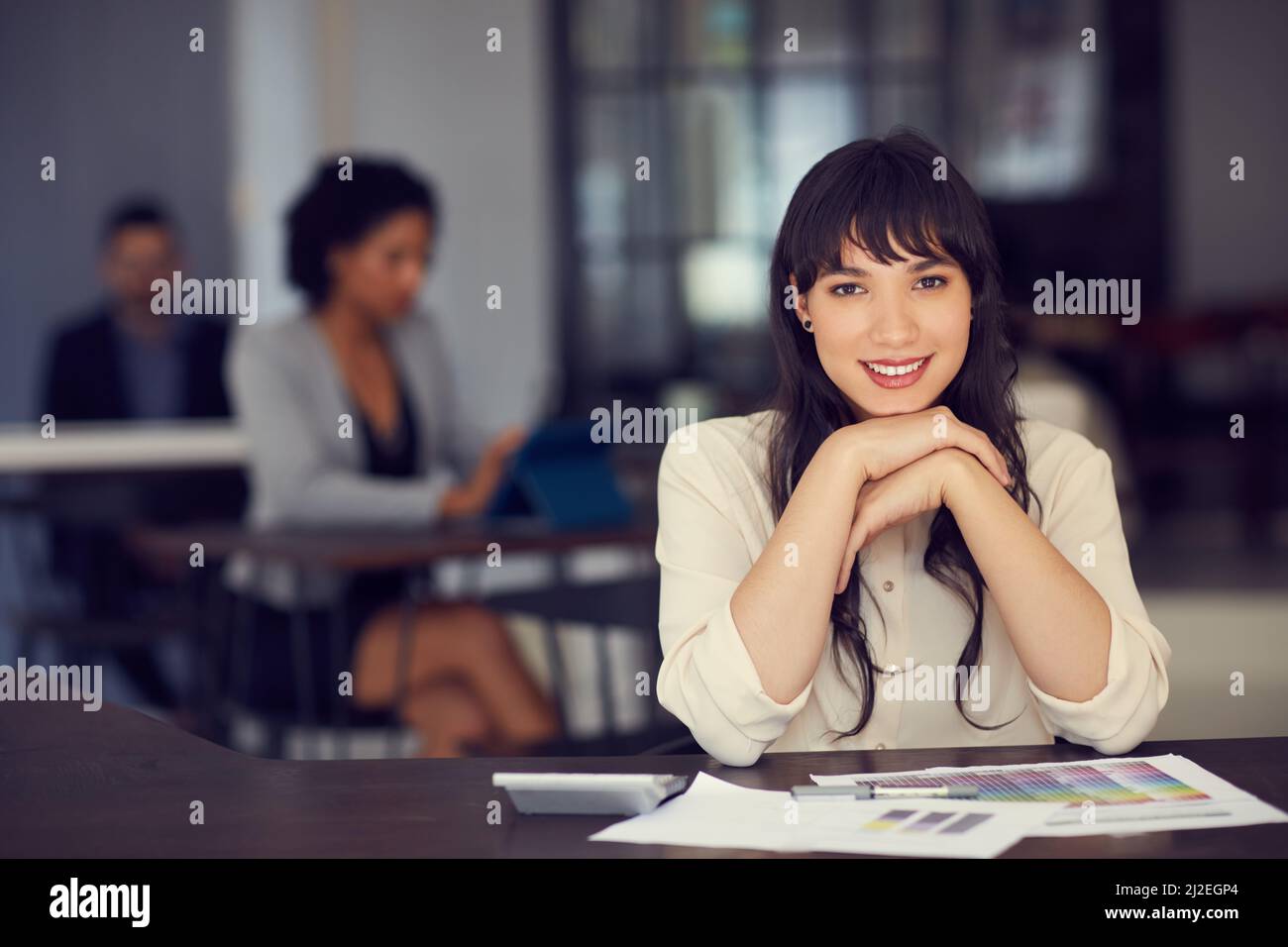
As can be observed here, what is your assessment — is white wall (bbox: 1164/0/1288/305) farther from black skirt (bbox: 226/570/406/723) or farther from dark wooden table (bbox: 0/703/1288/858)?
dark wooden table (bbox: 0/703/1288/858)

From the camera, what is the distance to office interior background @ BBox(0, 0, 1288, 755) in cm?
626

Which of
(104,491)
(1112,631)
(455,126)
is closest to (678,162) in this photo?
(455,126)

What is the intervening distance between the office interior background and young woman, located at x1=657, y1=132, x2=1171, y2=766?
161 inches

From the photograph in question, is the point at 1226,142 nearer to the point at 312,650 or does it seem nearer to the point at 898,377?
the point at 312,650

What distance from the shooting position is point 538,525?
2934 mm

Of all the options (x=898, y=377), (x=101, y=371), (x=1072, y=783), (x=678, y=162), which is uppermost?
(x=678, y=162)

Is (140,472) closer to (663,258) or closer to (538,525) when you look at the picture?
(538,525)

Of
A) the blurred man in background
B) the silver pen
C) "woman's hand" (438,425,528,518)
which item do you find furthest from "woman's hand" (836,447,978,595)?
the blurred man in background

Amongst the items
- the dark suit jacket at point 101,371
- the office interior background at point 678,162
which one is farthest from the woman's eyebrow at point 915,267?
the office interior background at point 678,162

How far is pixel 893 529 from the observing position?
165cm

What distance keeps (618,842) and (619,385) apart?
6155mm

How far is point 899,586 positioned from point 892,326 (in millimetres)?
275
